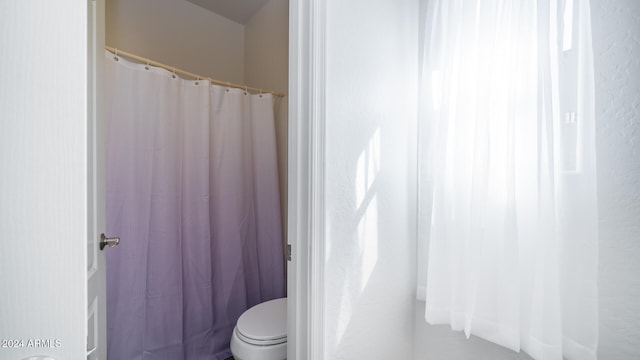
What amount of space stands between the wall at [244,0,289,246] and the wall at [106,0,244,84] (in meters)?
0.26

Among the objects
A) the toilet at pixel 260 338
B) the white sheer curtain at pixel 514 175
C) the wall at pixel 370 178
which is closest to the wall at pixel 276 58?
the toilet at pixel 260 338

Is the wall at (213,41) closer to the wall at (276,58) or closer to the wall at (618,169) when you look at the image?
the wall at (276,58)

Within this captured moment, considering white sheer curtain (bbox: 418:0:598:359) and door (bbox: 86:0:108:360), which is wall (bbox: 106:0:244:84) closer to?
door (bbox: 86:0:108:360)

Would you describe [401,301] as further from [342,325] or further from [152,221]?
[152,221]

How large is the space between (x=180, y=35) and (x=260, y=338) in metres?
2.23

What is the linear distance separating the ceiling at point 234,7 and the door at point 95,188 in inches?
61.2

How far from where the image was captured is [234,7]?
229 centimetres

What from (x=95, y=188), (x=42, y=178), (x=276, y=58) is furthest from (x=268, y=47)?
(x=42, y=178)

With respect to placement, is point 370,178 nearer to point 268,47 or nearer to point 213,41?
point 268,47

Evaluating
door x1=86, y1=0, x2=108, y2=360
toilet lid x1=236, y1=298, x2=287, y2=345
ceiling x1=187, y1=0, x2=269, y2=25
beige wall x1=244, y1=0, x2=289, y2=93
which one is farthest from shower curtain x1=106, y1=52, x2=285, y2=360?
ceiling x1=187, y1=0, x2=269, y2=25

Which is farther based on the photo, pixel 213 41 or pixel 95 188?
pixel 213 41

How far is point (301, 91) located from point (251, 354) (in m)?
1.13

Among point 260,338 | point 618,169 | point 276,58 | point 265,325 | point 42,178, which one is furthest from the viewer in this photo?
point 276,58

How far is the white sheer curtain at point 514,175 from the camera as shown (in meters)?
0.83
